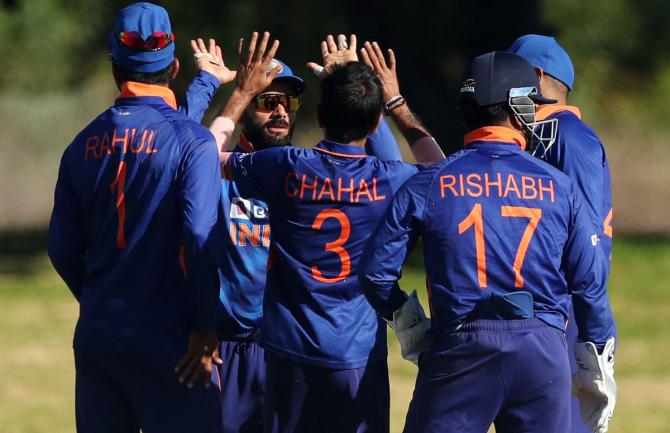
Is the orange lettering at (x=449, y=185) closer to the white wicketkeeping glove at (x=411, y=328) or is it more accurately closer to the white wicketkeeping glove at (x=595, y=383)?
the white wicketkeeping glove at (x=411, y=328)

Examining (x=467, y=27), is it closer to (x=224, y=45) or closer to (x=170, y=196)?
(x=224, y=45)

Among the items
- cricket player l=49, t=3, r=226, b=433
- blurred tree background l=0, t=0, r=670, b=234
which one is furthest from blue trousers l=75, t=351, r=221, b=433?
blurred tree background l=0, t=0, r=670, b=234

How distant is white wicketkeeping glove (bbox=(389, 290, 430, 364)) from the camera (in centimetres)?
511

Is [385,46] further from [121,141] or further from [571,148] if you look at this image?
[121,141]

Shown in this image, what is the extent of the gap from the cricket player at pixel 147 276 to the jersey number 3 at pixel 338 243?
19.9 inches

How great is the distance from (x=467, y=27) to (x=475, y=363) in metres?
15.2

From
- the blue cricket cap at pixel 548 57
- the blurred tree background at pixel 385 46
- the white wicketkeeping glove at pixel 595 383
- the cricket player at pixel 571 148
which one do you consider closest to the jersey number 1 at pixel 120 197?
the cricket player at pixel 571 148

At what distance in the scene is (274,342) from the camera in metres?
5.63

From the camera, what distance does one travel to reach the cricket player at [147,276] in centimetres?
519

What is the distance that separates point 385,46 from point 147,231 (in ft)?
45.8

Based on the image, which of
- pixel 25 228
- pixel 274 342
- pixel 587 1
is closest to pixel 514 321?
pixel 274 342

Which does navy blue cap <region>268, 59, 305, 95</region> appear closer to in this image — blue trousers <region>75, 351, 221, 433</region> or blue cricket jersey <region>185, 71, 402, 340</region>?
blue cricket jersey <region>185, 71, 402, 340</region>

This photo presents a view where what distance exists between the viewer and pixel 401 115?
19.2ft

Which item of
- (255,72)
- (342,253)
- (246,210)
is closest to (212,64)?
(255,72)
